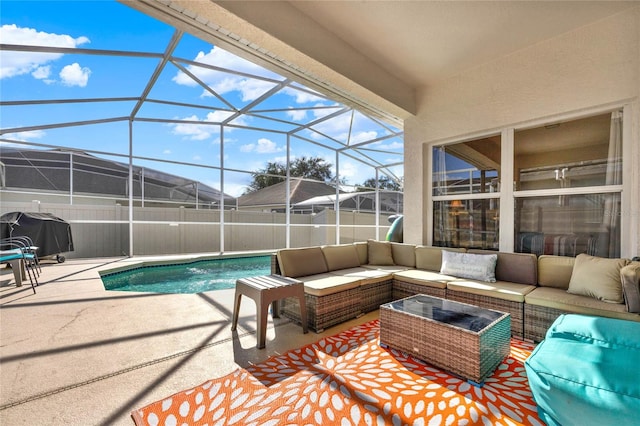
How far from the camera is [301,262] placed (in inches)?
151

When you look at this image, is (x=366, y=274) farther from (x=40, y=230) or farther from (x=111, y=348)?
(x=40, y=230)

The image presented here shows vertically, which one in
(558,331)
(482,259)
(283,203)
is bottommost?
(558,331)

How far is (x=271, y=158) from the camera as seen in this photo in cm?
1043

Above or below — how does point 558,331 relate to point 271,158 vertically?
below

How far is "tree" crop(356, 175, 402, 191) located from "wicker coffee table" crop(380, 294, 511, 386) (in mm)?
8884

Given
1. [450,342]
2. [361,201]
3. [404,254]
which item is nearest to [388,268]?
[404,254]

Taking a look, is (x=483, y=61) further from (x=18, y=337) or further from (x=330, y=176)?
(x=330, y=176)

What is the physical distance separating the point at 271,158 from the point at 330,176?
238 cm

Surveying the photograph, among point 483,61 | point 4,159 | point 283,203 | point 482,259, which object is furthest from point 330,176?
point 4,159

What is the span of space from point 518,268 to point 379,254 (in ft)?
6.17

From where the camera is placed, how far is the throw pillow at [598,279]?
2.70 metres

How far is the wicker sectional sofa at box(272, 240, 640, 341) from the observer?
2.72m

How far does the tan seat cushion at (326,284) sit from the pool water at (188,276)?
115 inches

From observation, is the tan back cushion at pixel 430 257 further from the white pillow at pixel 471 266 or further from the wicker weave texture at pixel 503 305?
the wicker weave texture at pixel 503 305
